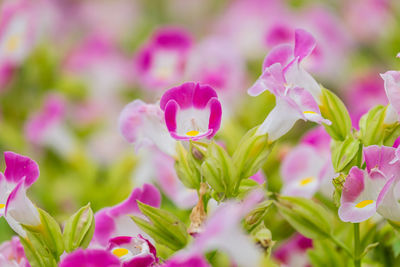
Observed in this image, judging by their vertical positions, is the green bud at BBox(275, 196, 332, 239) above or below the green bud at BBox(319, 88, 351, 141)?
below

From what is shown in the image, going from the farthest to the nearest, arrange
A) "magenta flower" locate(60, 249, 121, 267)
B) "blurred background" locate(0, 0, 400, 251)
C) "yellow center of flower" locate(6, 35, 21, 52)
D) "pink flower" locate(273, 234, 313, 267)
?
"yellow center of flower" locate(6, 35, 21, 52), "blurred background" locate(0, 0, 400, 251), "pink flower" locate(273, 234, 313, 267), "magenta flower" locate(60, 249, 121, 267)

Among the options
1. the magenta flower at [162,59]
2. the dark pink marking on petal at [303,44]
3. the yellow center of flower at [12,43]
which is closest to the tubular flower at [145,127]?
the dark pink marking on petal at [303,44]

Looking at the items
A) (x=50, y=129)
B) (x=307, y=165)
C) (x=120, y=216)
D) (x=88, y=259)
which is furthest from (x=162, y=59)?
(x=88, y=259)

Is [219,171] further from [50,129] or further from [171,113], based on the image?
[50,129]

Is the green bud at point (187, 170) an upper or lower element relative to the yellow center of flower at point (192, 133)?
lower

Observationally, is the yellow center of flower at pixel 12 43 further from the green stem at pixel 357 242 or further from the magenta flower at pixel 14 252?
the green stem at pixel 357 242

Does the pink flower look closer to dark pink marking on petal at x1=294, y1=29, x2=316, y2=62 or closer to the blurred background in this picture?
the blurred background

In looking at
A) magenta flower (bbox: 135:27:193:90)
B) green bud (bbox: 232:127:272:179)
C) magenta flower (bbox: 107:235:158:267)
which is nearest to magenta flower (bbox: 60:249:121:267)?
magenta flower (bbox: 107:235:158:267)
